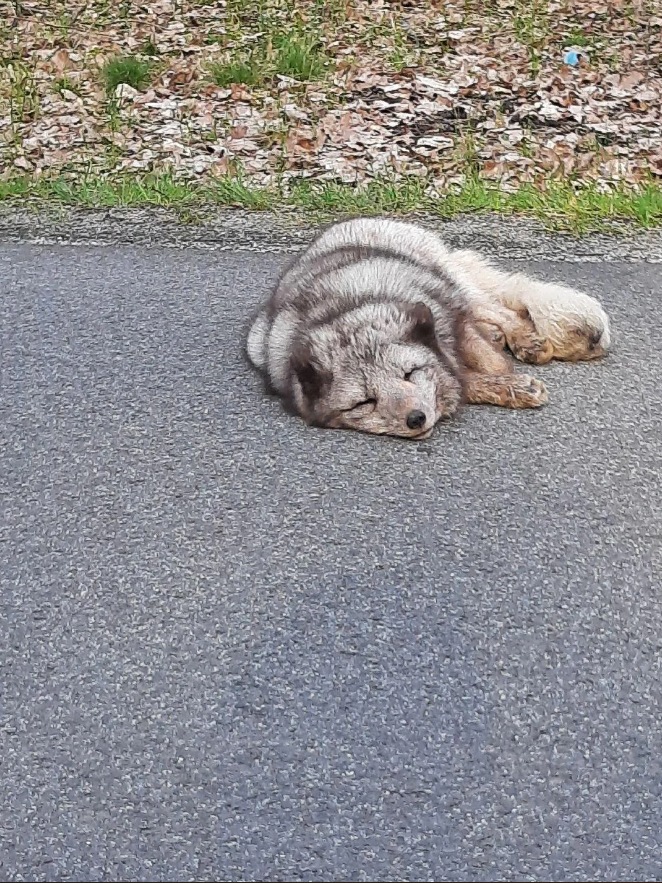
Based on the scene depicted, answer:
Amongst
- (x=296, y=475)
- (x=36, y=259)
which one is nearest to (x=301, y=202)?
(x=36, y=259)

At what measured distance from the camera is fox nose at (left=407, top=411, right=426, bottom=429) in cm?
372

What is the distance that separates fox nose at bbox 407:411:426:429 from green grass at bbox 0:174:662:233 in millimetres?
2622

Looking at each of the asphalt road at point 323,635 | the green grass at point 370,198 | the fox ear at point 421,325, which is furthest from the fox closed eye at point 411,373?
the green grass at point 370,198

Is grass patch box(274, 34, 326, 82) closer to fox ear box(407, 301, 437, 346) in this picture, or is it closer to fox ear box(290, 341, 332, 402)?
fox ear box(407, 301, 437, 346)

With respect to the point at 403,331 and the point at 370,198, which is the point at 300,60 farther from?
the point at 403,331

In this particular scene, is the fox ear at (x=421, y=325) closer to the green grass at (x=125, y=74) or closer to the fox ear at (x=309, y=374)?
the fox ear at (x=309, y=374)

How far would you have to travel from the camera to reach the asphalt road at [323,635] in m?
2.41

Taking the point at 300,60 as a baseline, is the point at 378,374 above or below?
above

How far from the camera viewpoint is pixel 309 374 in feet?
12.8

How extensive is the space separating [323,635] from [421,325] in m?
1.54

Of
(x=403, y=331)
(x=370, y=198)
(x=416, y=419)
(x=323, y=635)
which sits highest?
(x=403, y=331)

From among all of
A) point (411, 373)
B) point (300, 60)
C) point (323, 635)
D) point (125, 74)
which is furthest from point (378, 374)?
point (125, 74)

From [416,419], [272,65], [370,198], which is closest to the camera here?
[416,419]

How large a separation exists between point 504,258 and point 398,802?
146 inches
